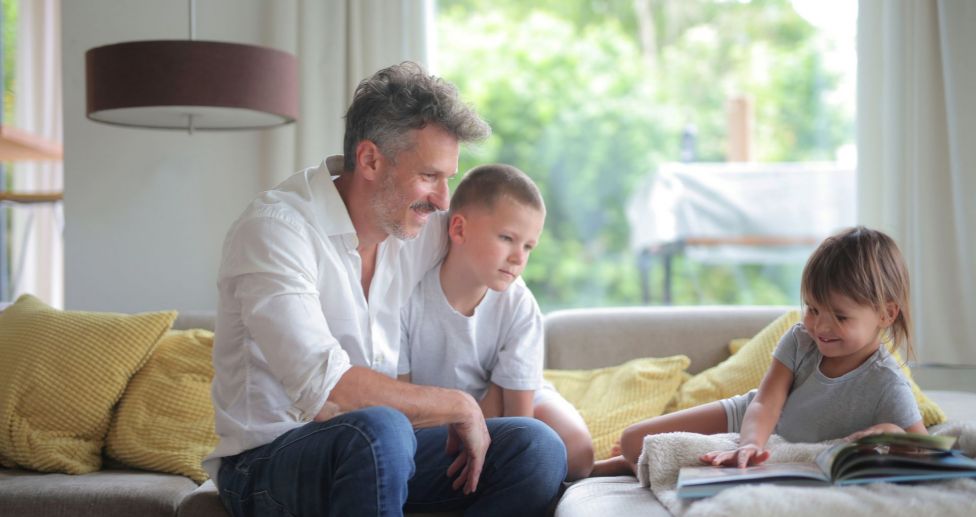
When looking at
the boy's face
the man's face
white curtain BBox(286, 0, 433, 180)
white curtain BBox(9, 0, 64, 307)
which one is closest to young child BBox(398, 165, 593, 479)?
the boy's face

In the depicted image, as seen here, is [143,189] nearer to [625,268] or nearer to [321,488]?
[321,488]

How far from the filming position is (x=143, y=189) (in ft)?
12.0

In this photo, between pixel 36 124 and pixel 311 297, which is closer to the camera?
pixel 311 297

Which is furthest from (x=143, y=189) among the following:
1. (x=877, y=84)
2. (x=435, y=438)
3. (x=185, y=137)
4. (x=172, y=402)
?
(x=877, y=84)

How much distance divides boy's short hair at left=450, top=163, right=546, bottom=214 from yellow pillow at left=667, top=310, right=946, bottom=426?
0.67 metres

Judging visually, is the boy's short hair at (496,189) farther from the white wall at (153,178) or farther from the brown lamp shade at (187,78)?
the white wall at (153,178)

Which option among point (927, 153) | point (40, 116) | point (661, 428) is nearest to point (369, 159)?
point (661, 428)

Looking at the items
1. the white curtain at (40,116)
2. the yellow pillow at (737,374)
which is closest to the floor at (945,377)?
the yellow pillow at (737,374)

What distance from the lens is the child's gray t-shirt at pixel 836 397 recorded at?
1.82 metres

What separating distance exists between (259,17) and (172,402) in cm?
174

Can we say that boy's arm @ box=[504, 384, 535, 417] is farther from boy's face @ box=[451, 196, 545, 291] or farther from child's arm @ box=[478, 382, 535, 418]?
boy's face @ box=[451, 196, 545, 291]

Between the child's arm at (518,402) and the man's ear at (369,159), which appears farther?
the child's arm at (518,402)

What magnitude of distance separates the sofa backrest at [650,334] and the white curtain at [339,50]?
4.27 feet

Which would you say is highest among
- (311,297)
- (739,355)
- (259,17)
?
(259,17)
